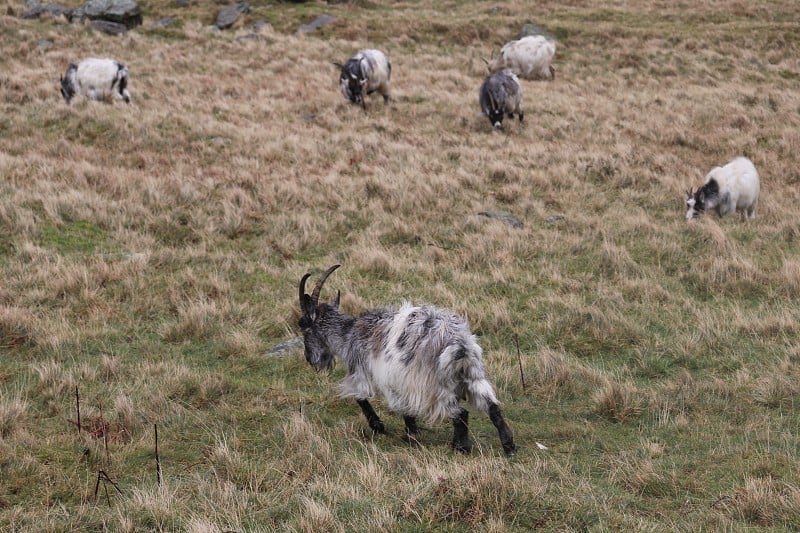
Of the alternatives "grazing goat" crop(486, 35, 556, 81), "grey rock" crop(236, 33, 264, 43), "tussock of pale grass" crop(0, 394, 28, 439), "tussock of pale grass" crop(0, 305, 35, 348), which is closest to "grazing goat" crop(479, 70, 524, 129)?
"grazing goat" crop(486, 35, 556, 81)

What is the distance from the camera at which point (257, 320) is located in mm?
9180

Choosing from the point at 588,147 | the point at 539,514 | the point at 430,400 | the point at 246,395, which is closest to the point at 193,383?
the point at 246,395

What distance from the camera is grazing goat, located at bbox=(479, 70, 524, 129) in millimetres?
20094

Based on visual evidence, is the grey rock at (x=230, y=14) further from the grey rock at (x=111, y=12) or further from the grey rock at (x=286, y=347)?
the grey rock at (x=286, y=347)

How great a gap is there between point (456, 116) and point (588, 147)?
4.28 metres

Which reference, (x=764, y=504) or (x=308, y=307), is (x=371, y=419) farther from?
(x=764, y=504)

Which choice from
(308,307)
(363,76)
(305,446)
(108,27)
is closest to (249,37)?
(108,27)

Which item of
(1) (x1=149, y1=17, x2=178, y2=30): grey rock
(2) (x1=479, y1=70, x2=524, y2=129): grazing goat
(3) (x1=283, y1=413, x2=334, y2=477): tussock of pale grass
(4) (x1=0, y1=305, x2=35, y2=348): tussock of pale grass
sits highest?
(1) (x1=149, y1=17, x2=178, y2=30): grey rock

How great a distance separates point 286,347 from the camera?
27.7ft

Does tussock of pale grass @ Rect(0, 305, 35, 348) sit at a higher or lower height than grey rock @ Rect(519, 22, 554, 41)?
lower

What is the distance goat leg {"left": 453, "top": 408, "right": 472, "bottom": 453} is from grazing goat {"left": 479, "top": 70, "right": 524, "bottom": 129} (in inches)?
581

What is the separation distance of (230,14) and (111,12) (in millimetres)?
5359

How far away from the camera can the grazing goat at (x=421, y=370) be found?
19.1 feet

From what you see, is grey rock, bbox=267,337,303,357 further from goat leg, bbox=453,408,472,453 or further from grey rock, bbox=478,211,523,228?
grey rock, bbox=478,211,523,228
